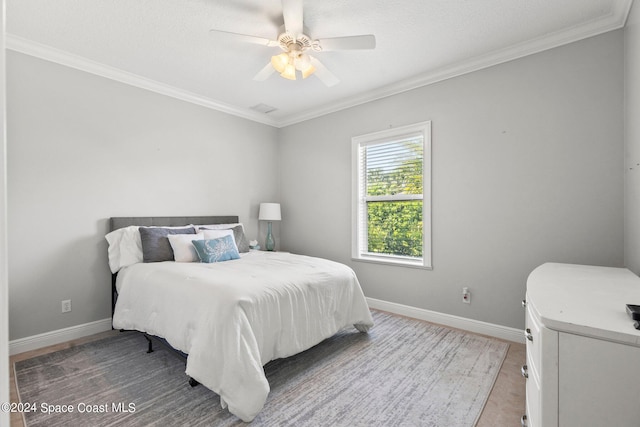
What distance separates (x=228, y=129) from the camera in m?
4.18

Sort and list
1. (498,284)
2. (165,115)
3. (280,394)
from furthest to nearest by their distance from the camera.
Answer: (165,115)
(498,284)
(280,394)

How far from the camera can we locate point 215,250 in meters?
3.00

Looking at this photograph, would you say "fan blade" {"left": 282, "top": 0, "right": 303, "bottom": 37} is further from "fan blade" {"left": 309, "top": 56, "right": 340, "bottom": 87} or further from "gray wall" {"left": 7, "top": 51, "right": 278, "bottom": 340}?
"gray wall" {"left": 7, "top": 51, "right": 278, "bottom": 340}

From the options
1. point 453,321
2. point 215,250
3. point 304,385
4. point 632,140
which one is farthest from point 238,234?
point 632,140

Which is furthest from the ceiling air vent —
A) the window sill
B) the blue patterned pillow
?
the window sill

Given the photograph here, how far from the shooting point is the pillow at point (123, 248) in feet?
9.53

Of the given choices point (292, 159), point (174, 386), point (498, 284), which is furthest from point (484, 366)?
point (292, 159)

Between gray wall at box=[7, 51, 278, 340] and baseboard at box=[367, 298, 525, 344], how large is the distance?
8.61ft

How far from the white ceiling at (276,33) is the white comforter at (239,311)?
199 cm

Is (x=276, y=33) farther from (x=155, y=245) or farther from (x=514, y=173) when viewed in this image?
(x=514, y=173)

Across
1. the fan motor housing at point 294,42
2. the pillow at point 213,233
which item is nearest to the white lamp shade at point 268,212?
the pillow at point 213,233

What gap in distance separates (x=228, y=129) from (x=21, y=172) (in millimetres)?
2229

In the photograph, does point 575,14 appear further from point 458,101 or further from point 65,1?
point 65,1

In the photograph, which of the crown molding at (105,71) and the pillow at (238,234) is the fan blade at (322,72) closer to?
the crown molding at (105,71)
